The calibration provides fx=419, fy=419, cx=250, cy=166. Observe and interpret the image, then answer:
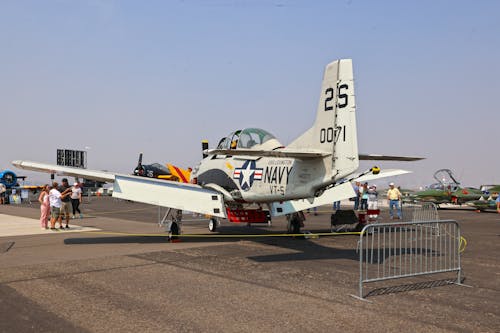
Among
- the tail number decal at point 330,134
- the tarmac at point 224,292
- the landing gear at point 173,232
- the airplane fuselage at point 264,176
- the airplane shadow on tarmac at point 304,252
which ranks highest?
the tail number decal at point 330,134

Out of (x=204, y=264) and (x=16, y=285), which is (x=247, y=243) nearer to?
(x=204, y=264)

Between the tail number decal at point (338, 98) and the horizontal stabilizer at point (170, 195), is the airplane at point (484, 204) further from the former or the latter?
the tail number decal at point (338, 98)

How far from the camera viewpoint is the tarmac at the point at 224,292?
511cm

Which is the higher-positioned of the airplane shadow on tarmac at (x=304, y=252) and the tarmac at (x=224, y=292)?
the tarmac at (x=224, y=292)

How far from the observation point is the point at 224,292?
6.63 metres

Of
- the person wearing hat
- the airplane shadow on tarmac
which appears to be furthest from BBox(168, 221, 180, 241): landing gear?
the person wearing hat

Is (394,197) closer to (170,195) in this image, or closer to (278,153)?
(170,195)

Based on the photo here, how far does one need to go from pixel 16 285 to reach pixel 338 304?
5.30 m

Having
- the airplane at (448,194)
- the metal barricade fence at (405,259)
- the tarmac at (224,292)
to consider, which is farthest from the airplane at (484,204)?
the metal barricade fence at (405,259)

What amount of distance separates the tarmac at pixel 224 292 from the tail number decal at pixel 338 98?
3.47 metres

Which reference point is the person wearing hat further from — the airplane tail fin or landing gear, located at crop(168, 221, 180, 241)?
the airplane tail fin

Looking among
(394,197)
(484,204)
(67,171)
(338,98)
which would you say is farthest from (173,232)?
(484,204)

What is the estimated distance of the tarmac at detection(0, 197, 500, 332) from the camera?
511cm

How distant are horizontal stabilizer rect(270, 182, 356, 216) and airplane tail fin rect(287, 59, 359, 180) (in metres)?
1.07
